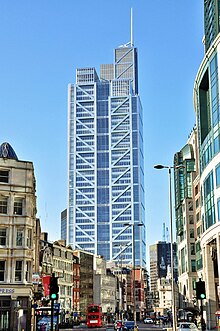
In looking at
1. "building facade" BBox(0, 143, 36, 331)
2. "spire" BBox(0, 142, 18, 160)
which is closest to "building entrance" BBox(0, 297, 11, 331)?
"building facade" BBox(0, 143, 36, 331)

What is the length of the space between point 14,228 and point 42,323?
32.1ft

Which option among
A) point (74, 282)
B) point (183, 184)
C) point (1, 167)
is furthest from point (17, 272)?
point (74, 282)

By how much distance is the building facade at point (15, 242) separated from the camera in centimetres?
5509

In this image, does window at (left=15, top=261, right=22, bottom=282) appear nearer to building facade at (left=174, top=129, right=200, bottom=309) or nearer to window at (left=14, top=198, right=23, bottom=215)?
window at (left=14, top=198, right=23, bottom=215)

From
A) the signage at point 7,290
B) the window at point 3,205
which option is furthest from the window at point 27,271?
the window at point 3,205

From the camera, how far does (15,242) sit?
56688 mm

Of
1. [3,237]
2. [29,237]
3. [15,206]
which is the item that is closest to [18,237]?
[29,237]

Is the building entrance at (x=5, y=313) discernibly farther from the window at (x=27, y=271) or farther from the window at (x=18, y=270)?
the window at (x=27, y=271)

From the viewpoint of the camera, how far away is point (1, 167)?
5803 centimetres

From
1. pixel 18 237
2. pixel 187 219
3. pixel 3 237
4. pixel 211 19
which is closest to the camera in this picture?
pixel 3 237

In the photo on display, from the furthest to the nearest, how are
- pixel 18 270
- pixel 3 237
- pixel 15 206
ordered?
pixel 15 206 → pixel 3 237 → pixel 18 270

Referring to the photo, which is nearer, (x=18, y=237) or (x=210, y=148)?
(x=18, y=237)

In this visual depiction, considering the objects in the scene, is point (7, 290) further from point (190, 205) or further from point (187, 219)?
point (190, 205)

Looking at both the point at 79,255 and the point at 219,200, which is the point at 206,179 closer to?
the point at 219,200
